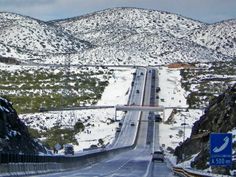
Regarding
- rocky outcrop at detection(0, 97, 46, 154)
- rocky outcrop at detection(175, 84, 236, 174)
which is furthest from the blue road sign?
rocky outcrop at detection(0, 97, 46, 154)

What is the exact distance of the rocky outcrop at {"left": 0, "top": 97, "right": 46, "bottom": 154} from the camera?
6461 cm

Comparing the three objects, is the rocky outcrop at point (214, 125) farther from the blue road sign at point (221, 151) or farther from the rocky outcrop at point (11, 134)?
the rocky outcrop at point (11, 134)

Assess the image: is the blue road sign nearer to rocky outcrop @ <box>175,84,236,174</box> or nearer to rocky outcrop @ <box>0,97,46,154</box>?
rocky outcrop @ <box>175,84,236,174</box>

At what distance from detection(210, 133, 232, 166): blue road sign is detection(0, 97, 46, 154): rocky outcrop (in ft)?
A: 124

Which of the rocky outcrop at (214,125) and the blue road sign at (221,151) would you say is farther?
the rocky outcrop at (214,125)

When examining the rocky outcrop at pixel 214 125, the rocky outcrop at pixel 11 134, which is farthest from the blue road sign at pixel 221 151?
the rocky outcrop at pixel 11 134

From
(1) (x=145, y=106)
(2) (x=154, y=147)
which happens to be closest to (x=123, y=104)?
(1) (x=145, y=106)

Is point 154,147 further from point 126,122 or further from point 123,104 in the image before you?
point 123,104

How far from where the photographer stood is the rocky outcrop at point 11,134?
6461 cm

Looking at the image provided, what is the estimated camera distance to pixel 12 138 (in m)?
68.2

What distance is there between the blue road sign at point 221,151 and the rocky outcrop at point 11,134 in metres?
37.8

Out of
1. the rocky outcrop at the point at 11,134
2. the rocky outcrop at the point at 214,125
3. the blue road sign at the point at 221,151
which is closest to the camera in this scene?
the blue road sign at the point at 221,151

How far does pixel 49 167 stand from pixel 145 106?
446 ft

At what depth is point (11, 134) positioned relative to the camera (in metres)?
68.8
